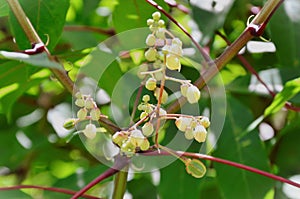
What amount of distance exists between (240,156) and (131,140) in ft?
1.32

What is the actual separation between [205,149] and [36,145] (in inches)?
16.2

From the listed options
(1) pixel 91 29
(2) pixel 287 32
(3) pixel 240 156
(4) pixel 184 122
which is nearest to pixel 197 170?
(4) pixel 184 122

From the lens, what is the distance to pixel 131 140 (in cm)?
61

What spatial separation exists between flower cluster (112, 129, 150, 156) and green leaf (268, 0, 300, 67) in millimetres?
456

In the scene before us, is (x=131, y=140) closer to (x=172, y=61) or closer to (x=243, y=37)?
(x=172, y=61)

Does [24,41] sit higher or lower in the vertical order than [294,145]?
higher

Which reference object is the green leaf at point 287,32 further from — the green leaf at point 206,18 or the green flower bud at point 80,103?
the green flower bud at point 80,103

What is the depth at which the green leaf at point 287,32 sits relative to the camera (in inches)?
39.7

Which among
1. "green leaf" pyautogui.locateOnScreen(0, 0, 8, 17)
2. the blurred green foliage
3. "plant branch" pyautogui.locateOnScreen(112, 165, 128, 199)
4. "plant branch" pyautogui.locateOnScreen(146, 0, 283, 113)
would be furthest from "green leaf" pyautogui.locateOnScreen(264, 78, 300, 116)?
"green leaf" pyautogui.locateOnScreen(0, 0, 8, 17)

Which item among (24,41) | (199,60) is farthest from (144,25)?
(24,41)

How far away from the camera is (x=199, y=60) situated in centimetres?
86

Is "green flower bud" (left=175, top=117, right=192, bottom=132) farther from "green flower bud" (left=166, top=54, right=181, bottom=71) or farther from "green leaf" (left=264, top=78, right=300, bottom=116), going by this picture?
"green leaf" (left=264, top=78, right=300, bottom=116)

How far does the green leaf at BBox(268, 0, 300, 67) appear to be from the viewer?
1.01 meters

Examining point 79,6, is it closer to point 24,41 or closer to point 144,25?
point 144,25
